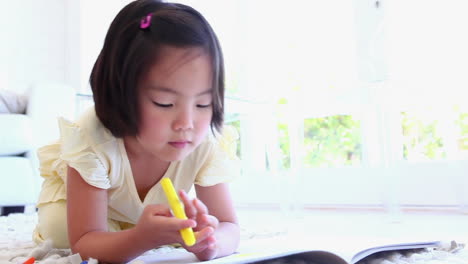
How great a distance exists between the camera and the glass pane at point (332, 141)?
202 centimetres

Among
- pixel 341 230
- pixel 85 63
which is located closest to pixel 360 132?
pixel 341 230

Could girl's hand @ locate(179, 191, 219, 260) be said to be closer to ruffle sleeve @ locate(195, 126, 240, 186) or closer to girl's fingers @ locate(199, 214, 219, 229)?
girl's fingers @ locate(199, 214, 219, 229)

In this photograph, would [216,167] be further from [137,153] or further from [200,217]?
[200,217]

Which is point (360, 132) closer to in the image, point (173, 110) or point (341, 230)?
point (341, 230)

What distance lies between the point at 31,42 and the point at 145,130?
3.01 metres

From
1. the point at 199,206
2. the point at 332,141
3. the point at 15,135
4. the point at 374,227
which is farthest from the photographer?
the point at 332,141

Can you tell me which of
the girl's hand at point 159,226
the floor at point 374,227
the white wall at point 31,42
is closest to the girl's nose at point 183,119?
the girl's hand at point 159,226

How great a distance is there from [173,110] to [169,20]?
0.11m

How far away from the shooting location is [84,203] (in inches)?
24.2

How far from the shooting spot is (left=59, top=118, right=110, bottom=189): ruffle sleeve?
2.01 feet

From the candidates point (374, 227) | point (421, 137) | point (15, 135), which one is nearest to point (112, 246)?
point (374, 227)

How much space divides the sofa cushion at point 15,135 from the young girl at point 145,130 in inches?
48.4

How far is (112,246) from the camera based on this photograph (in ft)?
1.82

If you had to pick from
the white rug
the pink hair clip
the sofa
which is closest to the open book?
the white rug
